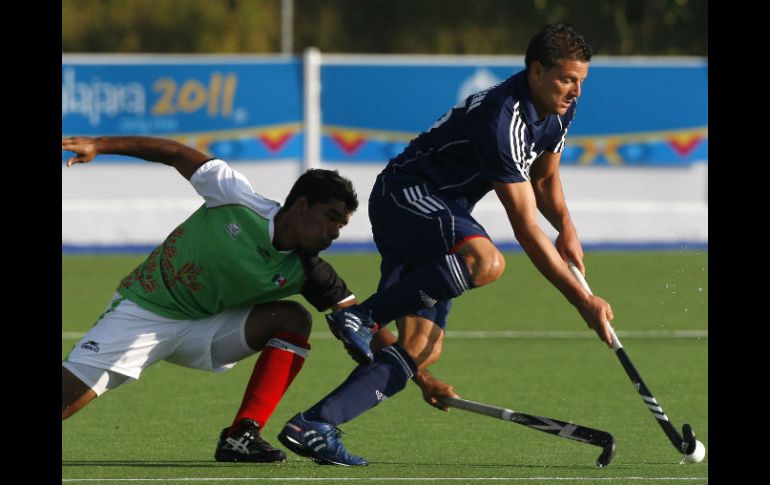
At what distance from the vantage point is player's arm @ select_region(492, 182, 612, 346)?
5.62m

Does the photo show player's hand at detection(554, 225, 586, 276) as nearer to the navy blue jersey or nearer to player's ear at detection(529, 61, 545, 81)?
the navy blue jersey

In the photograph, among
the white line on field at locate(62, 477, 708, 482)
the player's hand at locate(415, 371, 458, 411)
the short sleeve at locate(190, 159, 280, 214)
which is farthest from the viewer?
the player's hand at locate(415, 371, 458, 411)

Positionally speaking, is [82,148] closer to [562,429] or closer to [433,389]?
[433,389]

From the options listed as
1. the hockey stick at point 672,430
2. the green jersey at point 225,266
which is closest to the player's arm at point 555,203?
the hockey stick at point 672,430

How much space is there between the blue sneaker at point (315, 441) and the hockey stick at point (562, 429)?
1.87 feet

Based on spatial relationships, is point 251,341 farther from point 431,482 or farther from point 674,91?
point 674,91

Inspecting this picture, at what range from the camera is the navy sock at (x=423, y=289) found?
19.1ft

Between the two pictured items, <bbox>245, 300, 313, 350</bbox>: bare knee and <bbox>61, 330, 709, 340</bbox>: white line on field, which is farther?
<bbox>61, 330, 709, 340</bbox>: white line on field

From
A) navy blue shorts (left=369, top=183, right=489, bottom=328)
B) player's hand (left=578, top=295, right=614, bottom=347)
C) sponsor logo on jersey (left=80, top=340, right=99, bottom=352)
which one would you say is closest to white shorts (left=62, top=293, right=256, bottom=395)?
sponsor logo on jersey (left=80, top=340, right=99, bottom=352)

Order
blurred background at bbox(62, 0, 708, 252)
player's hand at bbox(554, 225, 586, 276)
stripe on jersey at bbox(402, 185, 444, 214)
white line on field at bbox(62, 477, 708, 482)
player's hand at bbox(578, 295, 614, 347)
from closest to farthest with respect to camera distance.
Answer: white line on field at bbox(62, 477, 708, 482) < player's hand at bbox(578, 295, 614, 347) < stripe on jersey at bbox(402, 185, 444, 214) < player's hand at bbox(554, 225, 586, 276) < blurred background at bbox(62, 0, 708, 252)

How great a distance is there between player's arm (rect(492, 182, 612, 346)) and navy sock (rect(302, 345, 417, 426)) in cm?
70

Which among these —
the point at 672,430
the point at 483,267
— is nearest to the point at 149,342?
the point at 483,267

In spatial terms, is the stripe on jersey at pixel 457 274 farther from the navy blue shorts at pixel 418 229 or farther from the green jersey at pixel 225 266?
the green jersey at pixel 225 266
